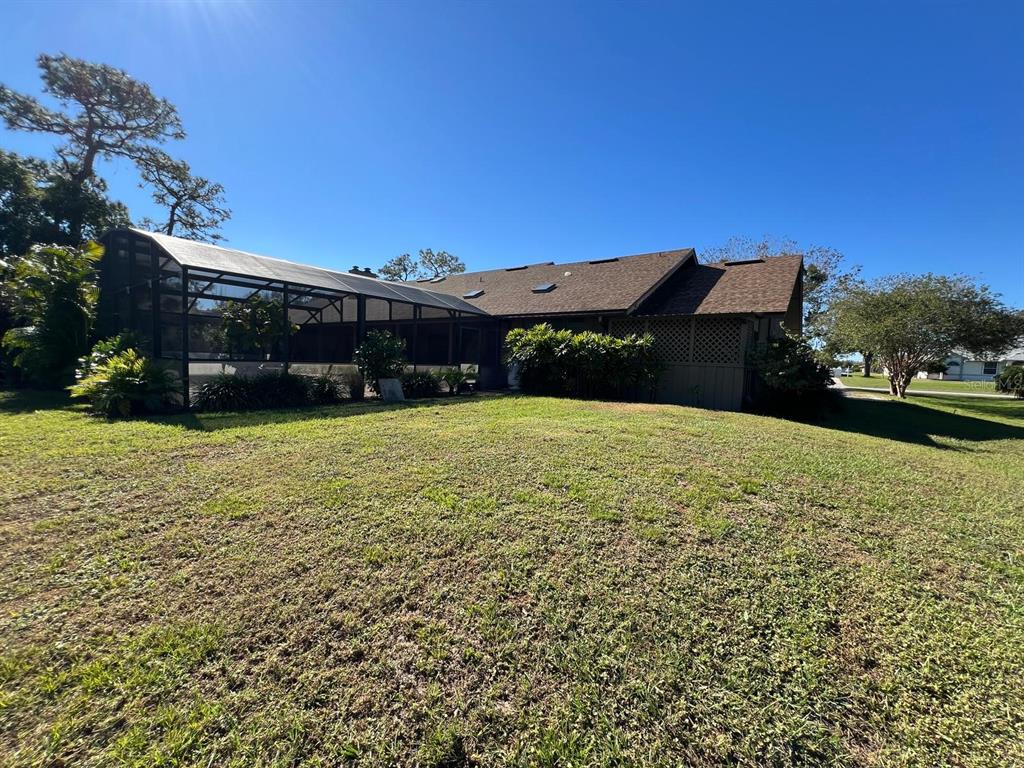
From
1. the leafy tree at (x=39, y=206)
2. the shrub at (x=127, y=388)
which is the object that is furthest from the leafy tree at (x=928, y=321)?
the leafy tree at (x=39, y=206)

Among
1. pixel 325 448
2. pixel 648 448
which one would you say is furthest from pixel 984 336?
pixel 325 448

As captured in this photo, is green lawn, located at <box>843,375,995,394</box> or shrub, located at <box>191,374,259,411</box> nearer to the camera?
shrub, located at <box>191,374,259,411</box>

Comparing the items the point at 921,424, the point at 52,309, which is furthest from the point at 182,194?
the point at 921,424

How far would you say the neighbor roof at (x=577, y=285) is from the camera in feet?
43.2

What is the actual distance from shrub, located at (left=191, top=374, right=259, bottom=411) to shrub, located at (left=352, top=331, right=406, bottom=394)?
→ 2.55 metres

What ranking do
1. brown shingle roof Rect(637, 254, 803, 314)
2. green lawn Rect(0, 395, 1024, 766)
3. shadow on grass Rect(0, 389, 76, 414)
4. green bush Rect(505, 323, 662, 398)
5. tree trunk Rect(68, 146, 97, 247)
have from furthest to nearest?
tree trunk Rect(68, 146, 97, 247) → green bush Rect(505, 323, 662, 398) → brown shingle roof Rect(637, 254, 803, 314) → shadow on grass Rect(0, 389, 76, 414) → green lawn Rect(0, 395, 1024, 766)

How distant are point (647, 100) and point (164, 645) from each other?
14066 millimetres

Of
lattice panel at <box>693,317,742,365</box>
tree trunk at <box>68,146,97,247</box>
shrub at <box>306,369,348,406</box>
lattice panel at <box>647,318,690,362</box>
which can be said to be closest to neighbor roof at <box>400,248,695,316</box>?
lattice panel at <box>647,318,690,362</box>

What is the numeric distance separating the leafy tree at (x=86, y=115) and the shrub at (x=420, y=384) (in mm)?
18088

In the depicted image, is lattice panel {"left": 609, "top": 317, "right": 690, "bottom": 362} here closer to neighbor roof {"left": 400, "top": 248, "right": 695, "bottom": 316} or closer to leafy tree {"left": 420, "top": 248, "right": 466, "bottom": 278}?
neighbor roof {"left": 400, "top": 248, "right": 695, "bottom": 316}

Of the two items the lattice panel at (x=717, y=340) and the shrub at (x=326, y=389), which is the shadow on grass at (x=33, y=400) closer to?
the shrub at (x=326, y=389)

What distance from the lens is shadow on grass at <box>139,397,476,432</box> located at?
21.9 ft

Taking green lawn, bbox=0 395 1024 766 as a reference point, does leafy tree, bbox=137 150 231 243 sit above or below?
above

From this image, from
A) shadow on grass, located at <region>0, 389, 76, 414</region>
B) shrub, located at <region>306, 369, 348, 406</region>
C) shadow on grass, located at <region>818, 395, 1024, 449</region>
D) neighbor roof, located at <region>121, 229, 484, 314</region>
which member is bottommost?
shadow on grass, located at <region>818, 395, 1024, 449</region>
